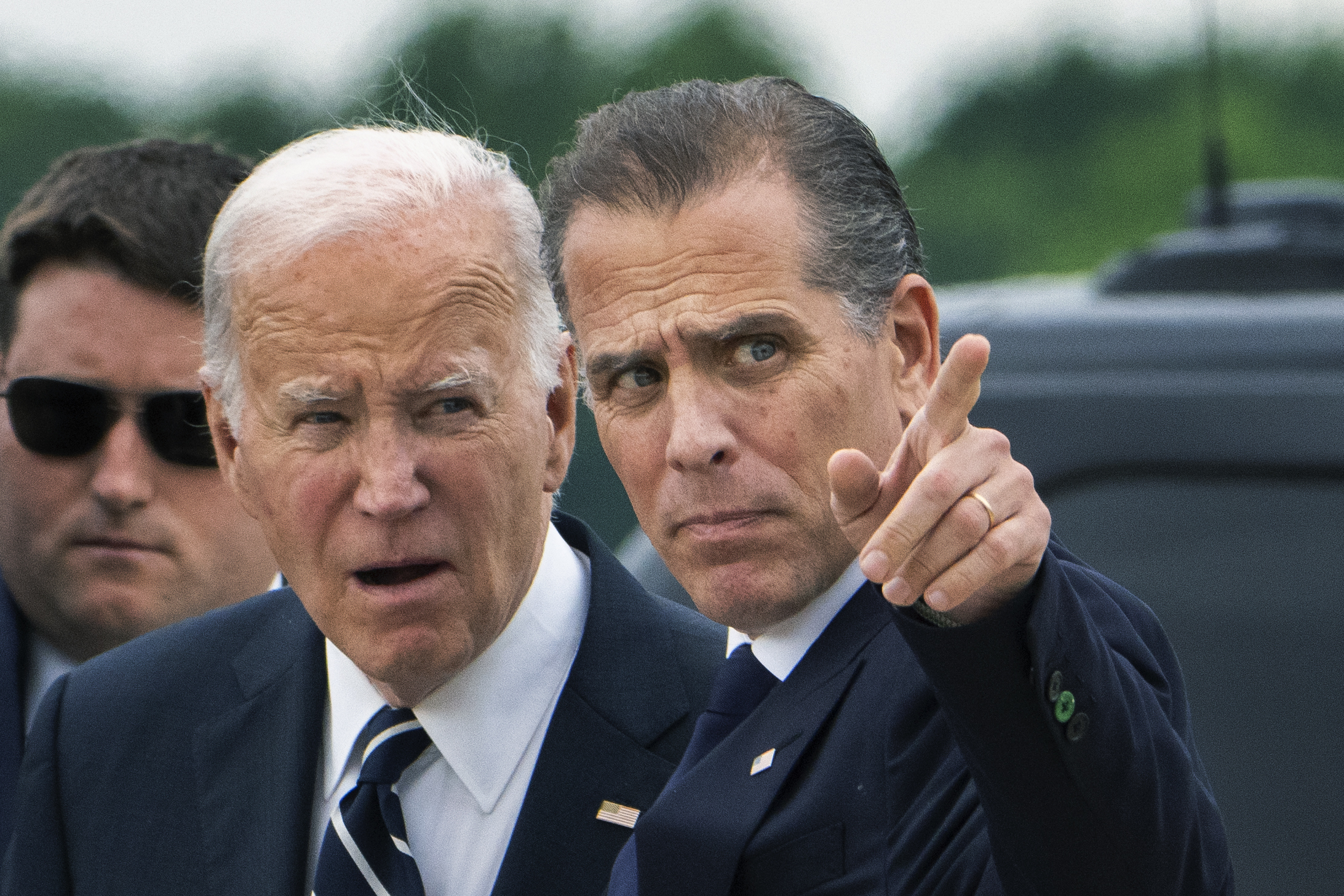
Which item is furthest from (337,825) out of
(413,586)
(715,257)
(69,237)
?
(69,237)

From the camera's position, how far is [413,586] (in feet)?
7.68

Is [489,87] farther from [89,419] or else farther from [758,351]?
[758,351]

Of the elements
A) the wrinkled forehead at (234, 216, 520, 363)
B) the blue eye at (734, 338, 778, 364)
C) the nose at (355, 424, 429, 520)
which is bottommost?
the nose at (355, 424, 429, 520)

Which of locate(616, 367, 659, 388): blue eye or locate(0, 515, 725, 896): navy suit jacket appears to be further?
locate(0, 515, 725, 896): navy suit jacket

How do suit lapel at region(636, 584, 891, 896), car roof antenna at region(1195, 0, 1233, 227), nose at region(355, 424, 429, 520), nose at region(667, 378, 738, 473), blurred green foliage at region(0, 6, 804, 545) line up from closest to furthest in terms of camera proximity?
suit lapel at region(636, 584, 891, 896), nose at region(667, 378, 738, 473), nose at region(355, 424, 429, 520), car roof antenna at region(1195, 0, 1233, 227), blurred green foliage at region(0, 6, 804, 545)

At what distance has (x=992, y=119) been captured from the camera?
156ft

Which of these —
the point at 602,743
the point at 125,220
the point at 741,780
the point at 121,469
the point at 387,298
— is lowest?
the point at 602,743

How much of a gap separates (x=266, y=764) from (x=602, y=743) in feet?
1.69

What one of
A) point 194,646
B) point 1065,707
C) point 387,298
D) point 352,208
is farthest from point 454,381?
point 1065,707

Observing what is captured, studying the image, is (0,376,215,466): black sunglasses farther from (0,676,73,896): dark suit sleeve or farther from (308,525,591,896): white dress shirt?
(308,525,591,896): white dress shirt

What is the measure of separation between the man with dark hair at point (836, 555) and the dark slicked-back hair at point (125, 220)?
989 mm

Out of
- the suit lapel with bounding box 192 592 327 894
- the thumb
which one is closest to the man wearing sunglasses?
the suit lapel with bounding box 192 592 327 894

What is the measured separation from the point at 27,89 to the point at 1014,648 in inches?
1842

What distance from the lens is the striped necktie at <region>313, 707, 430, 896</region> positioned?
2285mm
